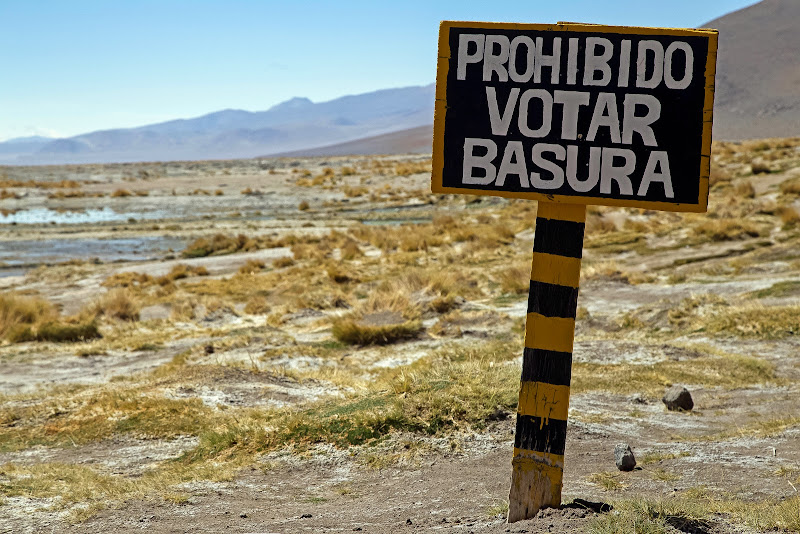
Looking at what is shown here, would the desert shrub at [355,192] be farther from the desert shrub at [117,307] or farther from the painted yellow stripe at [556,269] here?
the painted yellow stripe at [556,269]

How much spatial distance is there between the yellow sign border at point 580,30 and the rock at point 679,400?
4.64 m

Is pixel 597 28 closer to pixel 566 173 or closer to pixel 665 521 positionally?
pixel 566 173

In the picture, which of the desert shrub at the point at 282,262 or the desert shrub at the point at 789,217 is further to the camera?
the desert shrub at the point at 282,262

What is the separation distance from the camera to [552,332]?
4719 millimetres

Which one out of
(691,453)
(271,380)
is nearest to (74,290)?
(271,380)

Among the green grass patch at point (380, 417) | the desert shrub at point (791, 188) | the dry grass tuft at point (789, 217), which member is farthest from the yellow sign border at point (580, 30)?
the desert shrub at point (791, 188)

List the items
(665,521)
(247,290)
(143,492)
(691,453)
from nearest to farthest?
(665,521)
(143,492)
(691,453)
(247,290)

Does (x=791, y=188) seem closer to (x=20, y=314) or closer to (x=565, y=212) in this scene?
(x=20, y=314)

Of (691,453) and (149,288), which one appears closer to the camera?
(691,453)

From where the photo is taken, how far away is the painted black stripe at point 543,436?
4.74 meters

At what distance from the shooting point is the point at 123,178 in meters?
72.7

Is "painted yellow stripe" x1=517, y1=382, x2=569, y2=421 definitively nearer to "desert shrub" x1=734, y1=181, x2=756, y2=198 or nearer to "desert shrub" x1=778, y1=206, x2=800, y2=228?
"desert shrub" x1=778, y1=206, x2=800, y2=228

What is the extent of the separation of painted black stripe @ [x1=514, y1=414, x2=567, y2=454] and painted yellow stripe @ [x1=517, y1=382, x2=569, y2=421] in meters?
0.03

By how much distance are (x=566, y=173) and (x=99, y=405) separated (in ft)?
21.5
